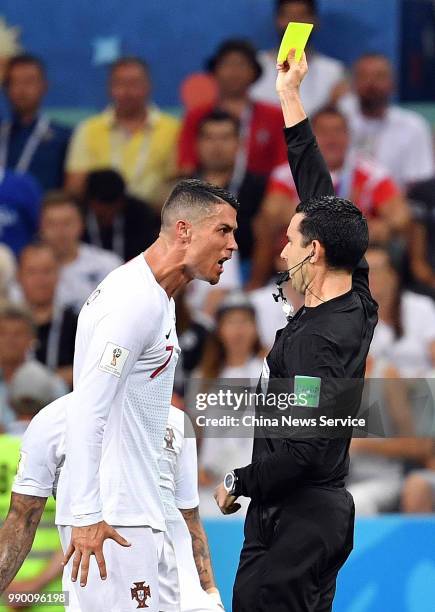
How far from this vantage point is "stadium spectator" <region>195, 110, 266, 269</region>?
9.09 m

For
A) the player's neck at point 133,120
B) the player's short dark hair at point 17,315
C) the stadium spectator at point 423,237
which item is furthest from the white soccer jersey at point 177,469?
the player's neck at point 133,120

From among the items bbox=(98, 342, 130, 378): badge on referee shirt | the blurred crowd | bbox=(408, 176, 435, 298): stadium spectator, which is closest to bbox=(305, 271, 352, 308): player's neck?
bbox=(98, 342, 130, 378): badge on referee shirt

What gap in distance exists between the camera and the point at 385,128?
30.7ft

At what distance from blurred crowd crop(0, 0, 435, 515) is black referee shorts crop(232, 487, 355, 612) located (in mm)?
3964

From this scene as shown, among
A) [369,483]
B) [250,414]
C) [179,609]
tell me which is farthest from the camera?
[369,483]

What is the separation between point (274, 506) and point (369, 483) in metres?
3.09

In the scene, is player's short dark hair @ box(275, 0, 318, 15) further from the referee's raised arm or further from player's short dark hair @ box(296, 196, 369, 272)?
player's short dark hair @ box(296, 196, 369, 272)

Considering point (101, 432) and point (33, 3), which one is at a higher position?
point (33, 3)

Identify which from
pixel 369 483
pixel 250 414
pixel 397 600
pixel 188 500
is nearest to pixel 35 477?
pixel 188 500

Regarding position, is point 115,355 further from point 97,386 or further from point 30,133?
point 30,133

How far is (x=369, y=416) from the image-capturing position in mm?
4789

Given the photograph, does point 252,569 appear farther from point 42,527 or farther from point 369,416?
point 42,527

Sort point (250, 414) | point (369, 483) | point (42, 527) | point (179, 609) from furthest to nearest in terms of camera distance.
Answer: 1. point (369, 483)
2. point (42, 527)
3. point (250, 414)
4. point (179, 609)

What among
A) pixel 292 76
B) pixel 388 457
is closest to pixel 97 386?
pixel 292 76
